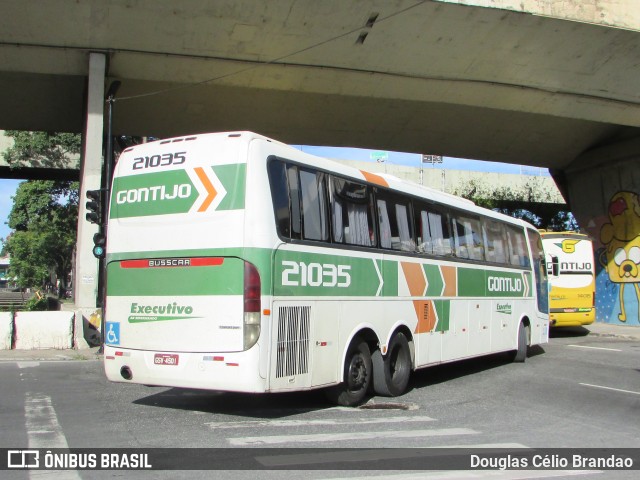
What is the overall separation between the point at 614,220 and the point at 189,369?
2360 centimetres

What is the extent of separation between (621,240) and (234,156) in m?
23.0

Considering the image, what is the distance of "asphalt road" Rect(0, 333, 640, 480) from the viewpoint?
21.1 ft

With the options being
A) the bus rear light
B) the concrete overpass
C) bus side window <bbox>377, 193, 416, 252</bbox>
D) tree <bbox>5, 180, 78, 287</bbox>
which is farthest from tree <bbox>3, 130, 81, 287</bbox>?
the bus rear light

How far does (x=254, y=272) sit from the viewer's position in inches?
272

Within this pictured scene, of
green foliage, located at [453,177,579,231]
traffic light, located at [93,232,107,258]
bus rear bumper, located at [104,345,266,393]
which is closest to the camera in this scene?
bus rear bumper, located at [104,345,266,393]

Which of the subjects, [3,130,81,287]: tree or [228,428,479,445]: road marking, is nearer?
[228,428,479,445]: road marking

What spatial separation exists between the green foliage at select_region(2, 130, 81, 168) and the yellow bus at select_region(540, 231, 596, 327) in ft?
75.8

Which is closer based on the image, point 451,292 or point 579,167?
point 451,292

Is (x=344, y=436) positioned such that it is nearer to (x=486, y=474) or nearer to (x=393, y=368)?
(x=486, y=474)

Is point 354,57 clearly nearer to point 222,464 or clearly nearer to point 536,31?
point 536,31

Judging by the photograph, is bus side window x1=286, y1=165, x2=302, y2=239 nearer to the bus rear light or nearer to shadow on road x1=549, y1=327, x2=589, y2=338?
the bus rear light

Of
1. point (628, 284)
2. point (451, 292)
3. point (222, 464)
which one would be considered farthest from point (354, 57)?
point (628, 284)

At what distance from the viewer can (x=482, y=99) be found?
66.2 ft

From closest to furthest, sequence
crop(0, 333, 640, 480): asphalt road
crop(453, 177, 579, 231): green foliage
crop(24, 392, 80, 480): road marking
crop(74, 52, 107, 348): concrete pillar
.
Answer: crop(24, 392, 80, 480): road marking
crop(0, 333, 640, 480): asphalt road
crop(74, 52, 107, 348): concrete pillar
crop(453, 177, 579, 231): green foliage
